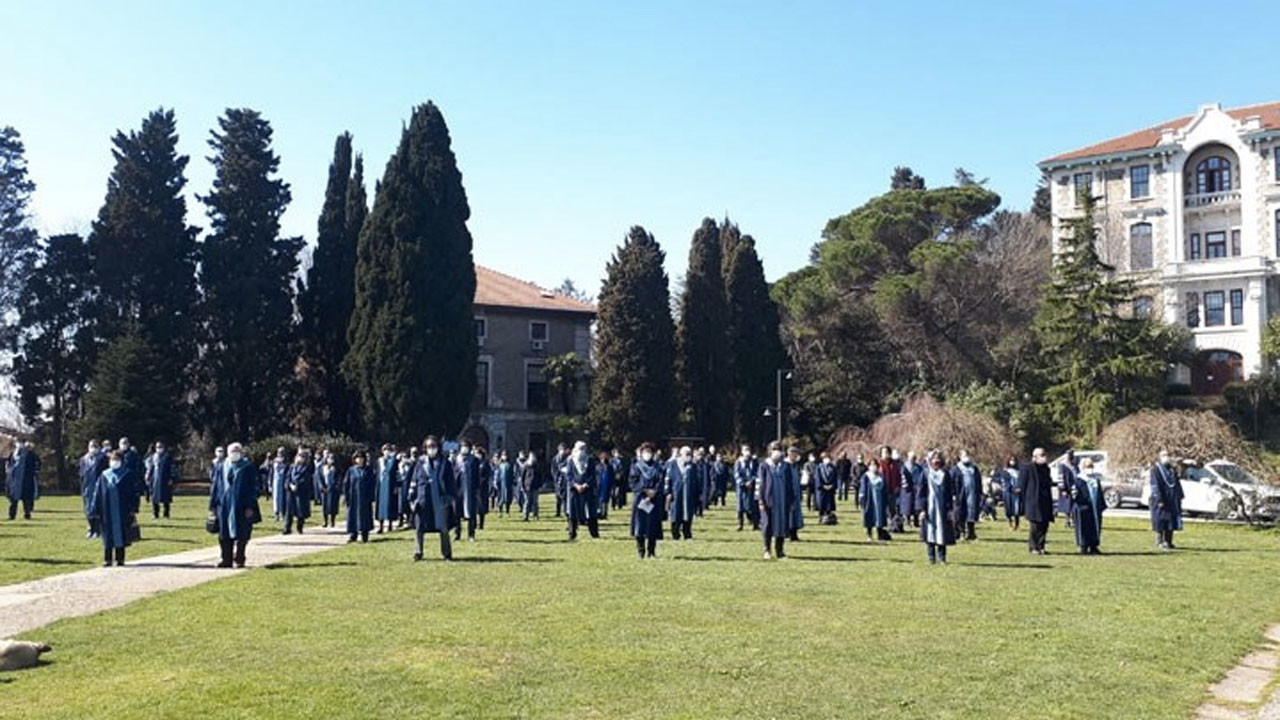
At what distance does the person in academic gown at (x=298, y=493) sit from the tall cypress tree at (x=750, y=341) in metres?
34.2

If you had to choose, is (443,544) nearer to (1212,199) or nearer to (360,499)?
(360,499)

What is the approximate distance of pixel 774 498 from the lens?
18.0 m

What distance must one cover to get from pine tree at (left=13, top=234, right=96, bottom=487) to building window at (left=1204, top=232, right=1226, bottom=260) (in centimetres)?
5287

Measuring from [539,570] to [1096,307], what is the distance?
40.4m

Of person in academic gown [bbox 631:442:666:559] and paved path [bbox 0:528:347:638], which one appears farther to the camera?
person in academic gown [bbox 631:442:666:559]

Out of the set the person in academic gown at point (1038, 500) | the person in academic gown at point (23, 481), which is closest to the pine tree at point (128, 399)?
the person in academic gown at point (23, 481)

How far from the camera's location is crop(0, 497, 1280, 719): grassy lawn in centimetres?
775

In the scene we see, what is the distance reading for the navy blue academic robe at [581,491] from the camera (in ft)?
71.7

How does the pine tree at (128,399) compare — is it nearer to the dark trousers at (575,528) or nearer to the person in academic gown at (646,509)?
the dark trousers at (575,528)

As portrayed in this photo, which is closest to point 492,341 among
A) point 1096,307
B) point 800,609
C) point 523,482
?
point 1096,307

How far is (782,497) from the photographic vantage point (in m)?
18.1

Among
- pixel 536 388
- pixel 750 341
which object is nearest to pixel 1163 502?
pixel 750 341

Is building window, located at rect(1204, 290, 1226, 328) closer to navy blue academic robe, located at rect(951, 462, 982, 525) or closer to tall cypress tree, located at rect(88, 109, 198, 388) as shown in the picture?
navy blue academic robe, located at rect(951, 462, 982, 525)

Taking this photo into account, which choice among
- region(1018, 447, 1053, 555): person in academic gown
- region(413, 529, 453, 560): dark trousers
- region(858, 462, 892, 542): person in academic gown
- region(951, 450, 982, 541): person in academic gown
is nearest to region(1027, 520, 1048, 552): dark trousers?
region(1018, 447, 1053, 555): person in academic gown
